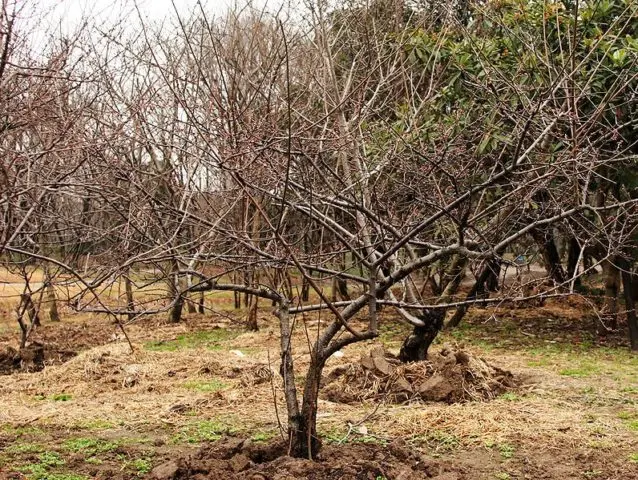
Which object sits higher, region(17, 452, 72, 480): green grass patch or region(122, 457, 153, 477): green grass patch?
region(17, 452, 72, 480): green grass patch

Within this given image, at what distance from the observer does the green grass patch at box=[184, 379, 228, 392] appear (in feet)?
23.7

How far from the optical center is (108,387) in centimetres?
750

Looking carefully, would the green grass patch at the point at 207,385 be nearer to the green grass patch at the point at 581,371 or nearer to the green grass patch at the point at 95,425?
the green grass patch at the point at 95,425

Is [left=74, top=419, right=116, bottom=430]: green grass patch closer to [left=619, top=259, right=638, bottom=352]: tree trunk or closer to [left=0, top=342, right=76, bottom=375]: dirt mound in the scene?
[left=0, top=342, right=76, bottom=375]: dirt mound

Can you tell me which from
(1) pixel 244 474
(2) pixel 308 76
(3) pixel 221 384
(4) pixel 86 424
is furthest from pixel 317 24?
(1) pixel 244 474

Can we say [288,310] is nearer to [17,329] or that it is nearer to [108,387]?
[108,387]

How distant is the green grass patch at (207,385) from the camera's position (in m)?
7.22

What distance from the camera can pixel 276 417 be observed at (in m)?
6.00

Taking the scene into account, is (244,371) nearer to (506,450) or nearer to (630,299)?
(506,450)

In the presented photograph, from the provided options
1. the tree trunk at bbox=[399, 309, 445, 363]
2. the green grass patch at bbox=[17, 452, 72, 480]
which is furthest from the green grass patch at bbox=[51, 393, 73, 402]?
the tree trunk at bbox=[399, 309, 445, 363]

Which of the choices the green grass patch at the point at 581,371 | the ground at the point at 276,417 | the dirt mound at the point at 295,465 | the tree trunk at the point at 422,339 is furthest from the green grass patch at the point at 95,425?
the green grass patch at the point at 581,371

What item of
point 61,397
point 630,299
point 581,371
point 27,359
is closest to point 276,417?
point 61,397

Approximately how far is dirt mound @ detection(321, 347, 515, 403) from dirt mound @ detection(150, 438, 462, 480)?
1.66 meters

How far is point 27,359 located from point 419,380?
5120mm
